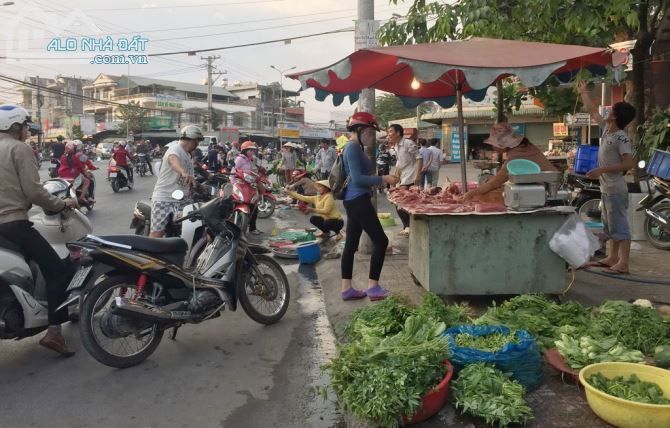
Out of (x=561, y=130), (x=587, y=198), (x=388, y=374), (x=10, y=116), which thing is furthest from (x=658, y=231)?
(x=561, y=130)

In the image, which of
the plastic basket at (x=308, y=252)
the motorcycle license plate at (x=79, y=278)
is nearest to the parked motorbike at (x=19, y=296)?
the motorcycle license plate at (x=79, y=278)

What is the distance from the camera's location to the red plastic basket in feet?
9.53

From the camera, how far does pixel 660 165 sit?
7.15 meters

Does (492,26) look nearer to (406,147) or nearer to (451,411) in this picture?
(406,147)

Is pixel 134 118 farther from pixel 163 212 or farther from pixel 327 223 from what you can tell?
pixel 163 212

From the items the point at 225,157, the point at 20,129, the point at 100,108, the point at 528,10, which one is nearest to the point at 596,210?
the point at 528,10

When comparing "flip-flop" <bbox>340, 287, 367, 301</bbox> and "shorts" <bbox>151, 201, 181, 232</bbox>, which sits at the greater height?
"shorts" <bbox>151, 201, 181, 232</bbox>

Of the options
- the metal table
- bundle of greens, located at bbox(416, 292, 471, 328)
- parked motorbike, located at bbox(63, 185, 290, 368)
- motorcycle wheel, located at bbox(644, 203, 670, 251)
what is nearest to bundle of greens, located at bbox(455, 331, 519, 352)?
bundle of greens, located at bbox(416, 292, 471, 328)

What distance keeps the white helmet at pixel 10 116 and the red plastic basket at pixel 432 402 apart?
346 centimetres

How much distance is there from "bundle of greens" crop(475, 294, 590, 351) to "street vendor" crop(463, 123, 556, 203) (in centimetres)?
123

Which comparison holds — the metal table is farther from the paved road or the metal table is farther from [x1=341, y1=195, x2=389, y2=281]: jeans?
the paved road

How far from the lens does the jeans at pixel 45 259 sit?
13.0 feet

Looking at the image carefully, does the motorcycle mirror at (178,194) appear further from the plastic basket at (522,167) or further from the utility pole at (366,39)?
the plastic basket at (522,167)

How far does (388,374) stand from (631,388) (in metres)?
1.31
